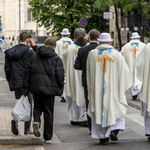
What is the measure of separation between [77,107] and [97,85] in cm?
241

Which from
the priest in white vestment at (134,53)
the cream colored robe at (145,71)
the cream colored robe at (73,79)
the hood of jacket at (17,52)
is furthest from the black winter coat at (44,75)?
the priest in white vestment at (134,53)

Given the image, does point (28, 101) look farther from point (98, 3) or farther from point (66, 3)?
point (66, 3)

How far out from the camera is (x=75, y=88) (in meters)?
9.76

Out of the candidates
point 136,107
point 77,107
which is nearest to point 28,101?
point 77,107

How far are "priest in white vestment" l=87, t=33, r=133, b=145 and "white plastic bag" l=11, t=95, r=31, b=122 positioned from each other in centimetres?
103

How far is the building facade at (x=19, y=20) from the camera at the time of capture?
3996 inches

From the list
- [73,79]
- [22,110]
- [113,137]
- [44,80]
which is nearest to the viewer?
[44,80]

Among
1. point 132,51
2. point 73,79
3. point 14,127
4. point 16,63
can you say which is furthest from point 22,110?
point 132,51

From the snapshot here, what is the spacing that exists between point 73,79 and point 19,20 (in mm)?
94184

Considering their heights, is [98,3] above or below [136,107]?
above

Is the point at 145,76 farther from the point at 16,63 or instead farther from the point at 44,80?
the point at 16,63

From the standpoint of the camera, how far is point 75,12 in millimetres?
48531

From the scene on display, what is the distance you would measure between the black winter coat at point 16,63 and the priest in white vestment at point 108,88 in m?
1.15

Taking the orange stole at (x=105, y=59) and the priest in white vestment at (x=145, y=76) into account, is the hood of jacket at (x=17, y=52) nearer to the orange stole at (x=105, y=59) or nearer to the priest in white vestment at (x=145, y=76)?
the orange stole at (x=105, y=59)
